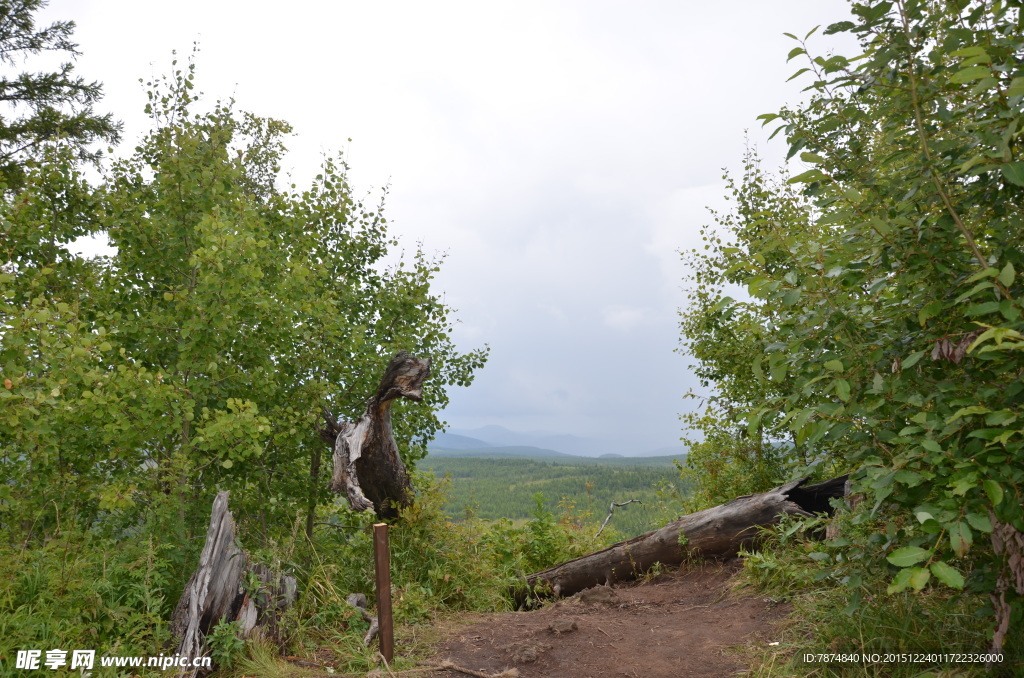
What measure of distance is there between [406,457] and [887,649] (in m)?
8.65

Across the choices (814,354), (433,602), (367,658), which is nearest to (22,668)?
(367,658)

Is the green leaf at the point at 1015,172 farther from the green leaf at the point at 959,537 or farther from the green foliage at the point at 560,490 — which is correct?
the green foliage at the point at 560,490

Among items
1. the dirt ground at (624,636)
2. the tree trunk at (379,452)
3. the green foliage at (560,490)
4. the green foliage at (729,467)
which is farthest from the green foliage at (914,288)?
the green foliage at (729,467)

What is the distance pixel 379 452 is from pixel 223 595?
2636 mm

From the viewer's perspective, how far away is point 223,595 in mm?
6023

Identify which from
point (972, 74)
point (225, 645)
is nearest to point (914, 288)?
point (972, 74)

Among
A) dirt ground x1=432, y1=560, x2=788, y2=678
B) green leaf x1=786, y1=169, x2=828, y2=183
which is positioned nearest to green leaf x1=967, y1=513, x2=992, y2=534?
green leaf x1=786, y1=169, x2=828, y2=183

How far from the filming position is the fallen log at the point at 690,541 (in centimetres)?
897

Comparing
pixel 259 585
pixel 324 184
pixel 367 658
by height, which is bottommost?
pixel 367 658

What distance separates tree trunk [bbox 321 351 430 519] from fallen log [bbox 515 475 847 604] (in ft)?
7.62

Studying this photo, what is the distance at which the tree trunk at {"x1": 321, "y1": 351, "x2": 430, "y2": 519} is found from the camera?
7.85 meters

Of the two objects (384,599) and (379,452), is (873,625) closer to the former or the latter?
(384,599)

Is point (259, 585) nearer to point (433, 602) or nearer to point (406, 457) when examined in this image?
point (433, 602)

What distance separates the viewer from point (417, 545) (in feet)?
27.2
